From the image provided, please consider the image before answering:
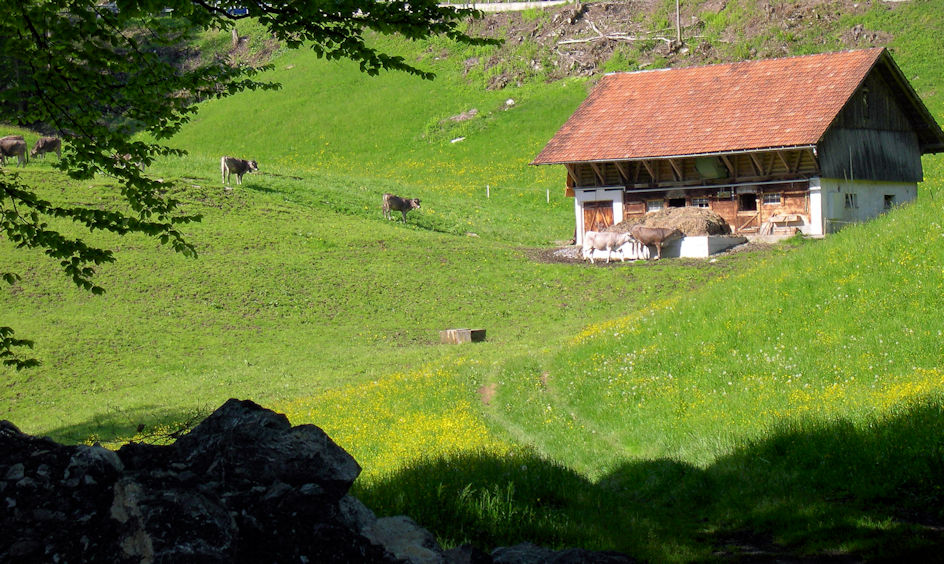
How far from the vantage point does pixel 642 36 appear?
7669cm

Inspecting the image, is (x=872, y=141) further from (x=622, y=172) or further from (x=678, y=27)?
(x=678, y=27)

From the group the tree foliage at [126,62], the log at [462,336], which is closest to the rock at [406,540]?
the tree foliage at [126,62]

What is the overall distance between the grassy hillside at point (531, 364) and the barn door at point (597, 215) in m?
3.01

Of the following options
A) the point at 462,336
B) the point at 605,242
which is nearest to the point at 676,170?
the point at 605,242

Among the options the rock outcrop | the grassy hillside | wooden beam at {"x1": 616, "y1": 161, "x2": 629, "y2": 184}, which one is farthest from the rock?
wooden beam at {"x1": 616, "y1": 161, "x2": 629, "y2": 184}

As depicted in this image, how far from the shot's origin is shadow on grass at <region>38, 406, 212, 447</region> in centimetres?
1633

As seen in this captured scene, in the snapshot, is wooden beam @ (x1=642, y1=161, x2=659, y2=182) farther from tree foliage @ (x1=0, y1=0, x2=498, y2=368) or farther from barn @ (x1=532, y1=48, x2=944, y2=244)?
tree foliage @ (x1=0, y1=0, x2=498, y2=368)

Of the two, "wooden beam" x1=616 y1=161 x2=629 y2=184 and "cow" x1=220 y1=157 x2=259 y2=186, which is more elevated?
"cow" x1=220 y1=157 x2=259 y2=186

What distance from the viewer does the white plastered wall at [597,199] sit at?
39.6 meters

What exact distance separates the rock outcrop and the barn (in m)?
32.2

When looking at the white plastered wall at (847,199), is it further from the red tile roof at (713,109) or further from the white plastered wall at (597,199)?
the white plastered wall at (597,199)

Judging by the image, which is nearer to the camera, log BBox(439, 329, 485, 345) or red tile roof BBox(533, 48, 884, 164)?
log BBox(439, 329, 485, 345)

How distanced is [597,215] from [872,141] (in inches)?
484

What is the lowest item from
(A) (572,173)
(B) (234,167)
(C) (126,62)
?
(C) (126,62)
